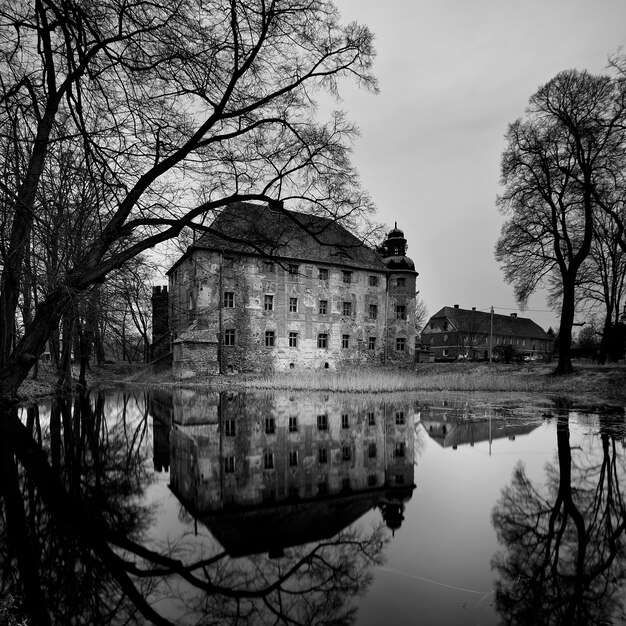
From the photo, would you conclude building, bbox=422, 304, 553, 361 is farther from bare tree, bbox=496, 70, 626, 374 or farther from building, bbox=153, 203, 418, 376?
bare tree, bbox=496, 70, 626, 374

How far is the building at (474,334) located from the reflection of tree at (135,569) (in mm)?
64070

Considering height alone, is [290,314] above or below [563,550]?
above

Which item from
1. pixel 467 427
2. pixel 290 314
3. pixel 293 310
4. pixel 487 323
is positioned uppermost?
pixel 487 323

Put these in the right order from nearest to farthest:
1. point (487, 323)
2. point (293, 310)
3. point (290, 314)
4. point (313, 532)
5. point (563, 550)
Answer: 1. point (563, 550)
2. point (313, 532)
3. point (290, 314)
4. point (293, 310)
5. point (487, 323)

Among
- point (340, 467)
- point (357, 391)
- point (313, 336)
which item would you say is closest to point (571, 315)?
point (357, 391)

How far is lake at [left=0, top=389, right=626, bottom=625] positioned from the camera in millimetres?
1904

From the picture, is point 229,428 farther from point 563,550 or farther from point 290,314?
point 290,314

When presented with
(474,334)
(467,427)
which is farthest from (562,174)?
(474,334)

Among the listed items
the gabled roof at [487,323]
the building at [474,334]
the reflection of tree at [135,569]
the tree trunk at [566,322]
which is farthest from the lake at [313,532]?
the gabled roof at [487,323]

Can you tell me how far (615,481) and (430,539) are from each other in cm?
238

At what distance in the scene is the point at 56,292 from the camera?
7.48m

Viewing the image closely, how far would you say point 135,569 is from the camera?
2211mm

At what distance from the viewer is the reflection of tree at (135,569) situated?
186 centimetres

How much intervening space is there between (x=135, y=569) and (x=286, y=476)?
6.49 feet
